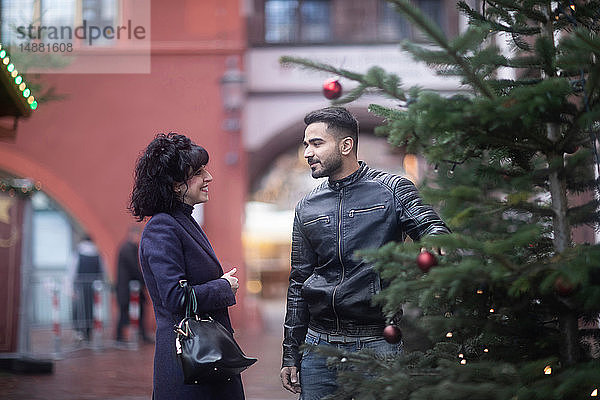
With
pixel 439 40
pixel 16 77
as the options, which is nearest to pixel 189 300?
pixel 439 40

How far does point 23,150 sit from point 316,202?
1217cm

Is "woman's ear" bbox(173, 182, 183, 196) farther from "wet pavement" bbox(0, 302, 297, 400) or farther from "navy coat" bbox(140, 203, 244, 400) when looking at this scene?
"wet pavement" bbox(0, 302, 297, 400)

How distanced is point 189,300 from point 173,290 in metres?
0.08

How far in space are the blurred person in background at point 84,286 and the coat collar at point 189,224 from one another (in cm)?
885

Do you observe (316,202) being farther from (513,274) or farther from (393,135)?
(513,274)

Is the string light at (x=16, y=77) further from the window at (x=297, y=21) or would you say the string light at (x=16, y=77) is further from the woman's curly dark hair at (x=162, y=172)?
the window at (x=297, y=21)

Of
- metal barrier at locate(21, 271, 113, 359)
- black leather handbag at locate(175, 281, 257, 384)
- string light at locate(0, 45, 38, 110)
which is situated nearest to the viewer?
black leather handbag at locate(175, 281, 257, 384)

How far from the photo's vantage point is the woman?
125 inches

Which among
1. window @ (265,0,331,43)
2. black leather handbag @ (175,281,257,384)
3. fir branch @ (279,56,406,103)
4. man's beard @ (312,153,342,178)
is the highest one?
window @ (265,0,331,43)

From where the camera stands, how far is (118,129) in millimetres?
14352

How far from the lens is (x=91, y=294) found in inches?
471

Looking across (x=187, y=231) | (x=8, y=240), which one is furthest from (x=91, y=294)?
(x=187, y=231)

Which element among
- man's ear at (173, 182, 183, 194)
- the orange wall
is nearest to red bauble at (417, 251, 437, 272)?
man's ear at (173, 182, 183, 194)

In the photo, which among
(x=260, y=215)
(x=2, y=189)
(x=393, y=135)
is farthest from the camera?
(x=260, y=215)
